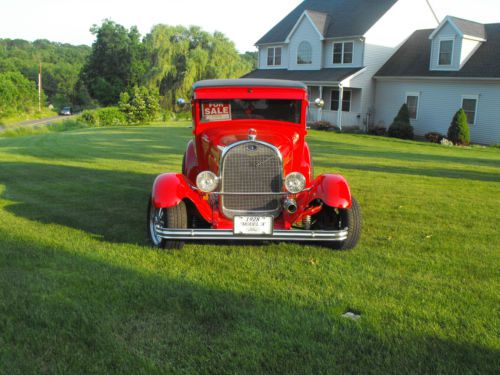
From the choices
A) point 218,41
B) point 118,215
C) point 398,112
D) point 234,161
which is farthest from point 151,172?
point 218,41

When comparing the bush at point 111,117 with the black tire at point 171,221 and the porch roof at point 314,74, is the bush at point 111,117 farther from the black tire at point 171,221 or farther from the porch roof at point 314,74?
the black tire at point 171,221

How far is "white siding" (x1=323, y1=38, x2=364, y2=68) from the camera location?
1098 inches

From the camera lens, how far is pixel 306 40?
30875 millimetres

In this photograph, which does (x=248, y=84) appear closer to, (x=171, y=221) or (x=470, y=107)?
(x=171, y=221)

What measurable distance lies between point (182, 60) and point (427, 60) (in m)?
23.7

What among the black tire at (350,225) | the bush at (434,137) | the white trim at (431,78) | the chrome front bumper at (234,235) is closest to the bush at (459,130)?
the bush at (434,137)

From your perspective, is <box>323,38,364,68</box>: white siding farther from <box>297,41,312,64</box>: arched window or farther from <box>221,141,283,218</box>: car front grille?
<box>221,141,283,218</box>: car front grille

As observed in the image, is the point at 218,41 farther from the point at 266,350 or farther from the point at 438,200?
the point at 266,350

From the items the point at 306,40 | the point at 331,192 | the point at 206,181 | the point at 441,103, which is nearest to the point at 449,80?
the point at 441,103

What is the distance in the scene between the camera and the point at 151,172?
10977 millimetres

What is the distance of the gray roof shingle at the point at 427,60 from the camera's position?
23.0 m

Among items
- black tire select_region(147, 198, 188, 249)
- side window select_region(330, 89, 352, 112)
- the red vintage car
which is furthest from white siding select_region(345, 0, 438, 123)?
black tire select_region(147, 198, 188, 249)

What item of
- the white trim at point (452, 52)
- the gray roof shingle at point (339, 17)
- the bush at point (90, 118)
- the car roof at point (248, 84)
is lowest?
the bush at point (90, 118)

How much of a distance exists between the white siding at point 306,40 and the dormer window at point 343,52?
1.01m
